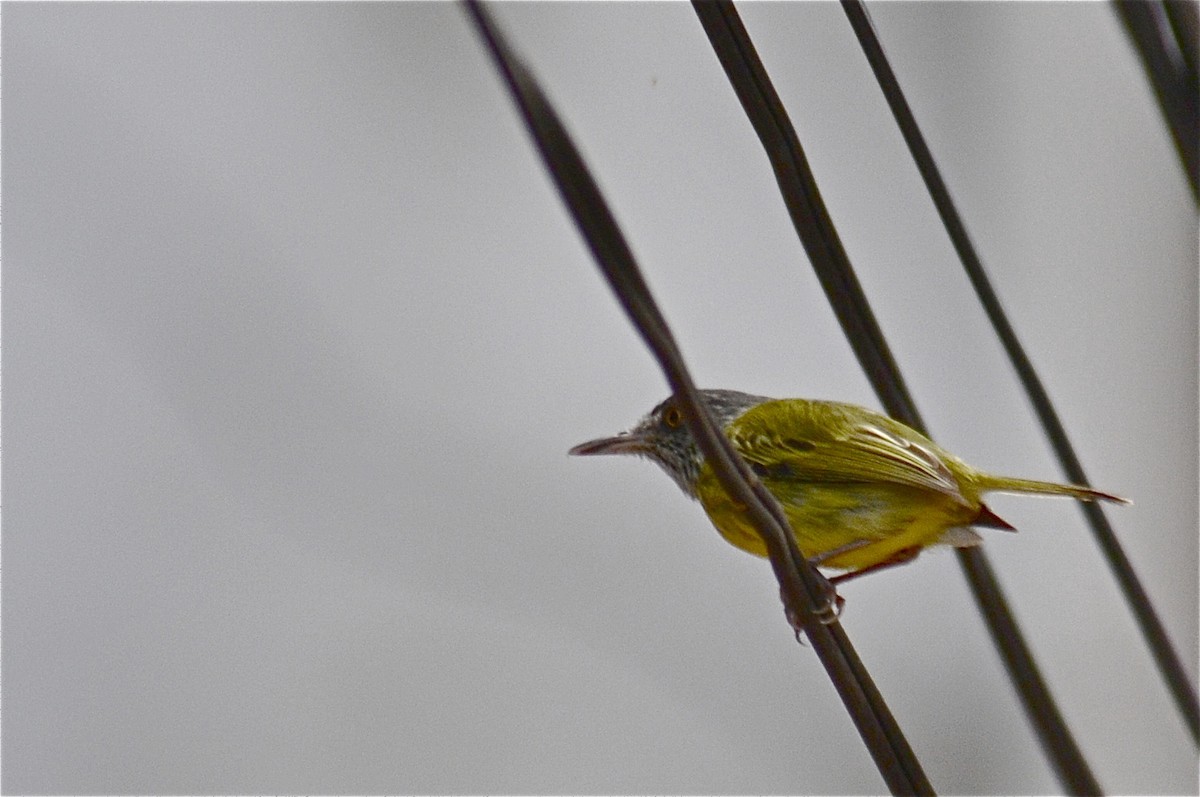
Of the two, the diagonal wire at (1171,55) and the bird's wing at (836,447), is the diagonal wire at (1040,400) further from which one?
the bird's wing at (836,447)

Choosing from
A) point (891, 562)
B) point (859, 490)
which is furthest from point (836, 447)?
point (891, 562)

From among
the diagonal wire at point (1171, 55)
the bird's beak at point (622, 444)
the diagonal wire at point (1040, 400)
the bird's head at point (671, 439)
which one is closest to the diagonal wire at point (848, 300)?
the diagonal wire at point (1040, 400)

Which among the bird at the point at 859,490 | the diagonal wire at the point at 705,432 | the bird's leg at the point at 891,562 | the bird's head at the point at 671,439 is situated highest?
the bird's head at the point at 671,439

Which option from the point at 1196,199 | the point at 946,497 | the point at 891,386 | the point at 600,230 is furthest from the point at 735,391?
the point at 600,230

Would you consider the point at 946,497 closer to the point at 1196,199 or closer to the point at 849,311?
the point at 849,311

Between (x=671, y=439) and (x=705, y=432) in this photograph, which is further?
(x=671, y=439)

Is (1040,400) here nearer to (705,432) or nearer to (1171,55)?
(1171,55)

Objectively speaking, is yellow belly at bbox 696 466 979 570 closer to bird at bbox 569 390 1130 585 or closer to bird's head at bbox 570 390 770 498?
bird at bbox 569 390 1130 585

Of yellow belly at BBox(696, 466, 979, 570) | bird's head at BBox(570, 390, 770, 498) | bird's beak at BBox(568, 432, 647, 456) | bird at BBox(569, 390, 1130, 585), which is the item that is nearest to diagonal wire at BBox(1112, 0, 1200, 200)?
bird at BBox(569, 390, 1130, 585)
